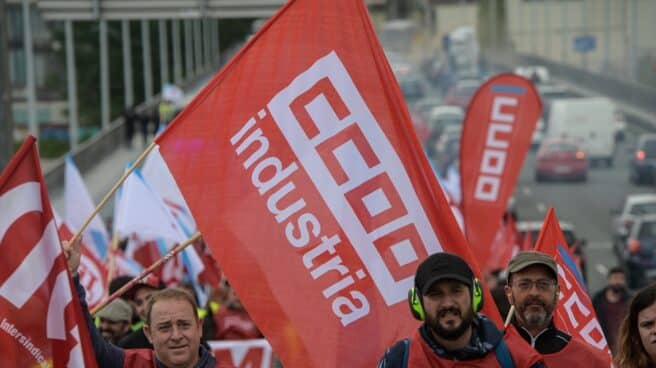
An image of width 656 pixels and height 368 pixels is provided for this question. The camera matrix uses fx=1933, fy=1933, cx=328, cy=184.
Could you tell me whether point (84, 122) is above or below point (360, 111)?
below

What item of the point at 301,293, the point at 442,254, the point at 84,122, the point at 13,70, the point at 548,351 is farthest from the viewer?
the point at 13,70

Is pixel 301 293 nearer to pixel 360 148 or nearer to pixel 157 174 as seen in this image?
pixel 360 148

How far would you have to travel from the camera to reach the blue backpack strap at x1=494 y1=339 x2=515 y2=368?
18.9 ft

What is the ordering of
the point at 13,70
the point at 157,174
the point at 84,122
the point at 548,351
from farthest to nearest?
the point at 13,70 → the point at 84,122 → the point at 157,174 → the point at 548,351

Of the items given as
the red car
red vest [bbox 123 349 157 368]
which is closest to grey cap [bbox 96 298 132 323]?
red vest [bbox 123 349 157 368]

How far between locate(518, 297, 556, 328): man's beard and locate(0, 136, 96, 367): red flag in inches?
57.8

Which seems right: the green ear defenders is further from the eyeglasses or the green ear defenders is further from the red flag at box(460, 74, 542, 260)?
the red flag at box(460, 74, 542, 260)

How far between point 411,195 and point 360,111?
1.45 feet

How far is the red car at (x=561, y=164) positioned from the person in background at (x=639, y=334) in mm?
40587

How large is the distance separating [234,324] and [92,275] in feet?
4.94

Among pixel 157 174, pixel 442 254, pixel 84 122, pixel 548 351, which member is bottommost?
pixel 84 122

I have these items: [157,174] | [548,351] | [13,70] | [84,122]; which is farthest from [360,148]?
[13,70]

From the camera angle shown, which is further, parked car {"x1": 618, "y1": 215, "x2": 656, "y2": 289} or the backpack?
parked car {"x1": 618, "y1": 215, "x2": 656, "y2": 289}

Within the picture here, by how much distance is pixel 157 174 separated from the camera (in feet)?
48.5
